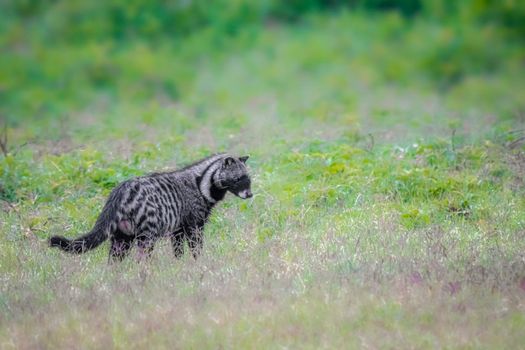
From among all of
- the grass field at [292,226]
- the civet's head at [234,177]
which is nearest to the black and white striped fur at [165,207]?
the civet's head at [234,177]

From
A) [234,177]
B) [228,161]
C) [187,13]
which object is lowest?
[187,13]

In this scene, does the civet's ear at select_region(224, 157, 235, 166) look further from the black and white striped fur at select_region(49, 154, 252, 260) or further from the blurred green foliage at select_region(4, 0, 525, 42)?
the blurred green foliage at select_region(4, 0, 525, 42)

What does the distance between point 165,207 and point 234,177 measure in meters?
1.25

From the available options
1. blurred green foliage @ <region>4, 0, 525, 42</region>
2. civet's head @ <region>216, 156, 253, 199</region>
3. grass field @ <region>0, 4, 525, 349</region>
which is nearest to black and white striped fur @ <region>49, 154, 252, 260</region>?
civet's head @ <region>216, 156, 253, 199</region>

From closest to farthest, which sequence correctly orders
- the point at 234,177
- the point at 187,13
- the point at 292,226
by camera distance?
the point at 292,226 → the point at 234,177 → the point at 187,13

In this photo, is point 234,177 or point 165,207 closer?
point 165,207

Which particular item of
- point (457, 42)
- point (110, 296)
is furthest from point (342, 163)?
point (457, 42)

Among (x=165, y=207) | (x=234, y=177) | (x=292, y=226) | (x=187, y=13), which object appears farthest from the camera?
(x=187, y=13)

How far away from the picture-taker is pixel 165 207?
10016mm

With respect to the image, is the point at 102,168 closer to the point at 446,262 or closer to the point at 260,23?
the point at 446,262

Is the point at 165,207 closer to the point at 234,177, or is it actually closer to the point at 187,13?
the point at 234,177

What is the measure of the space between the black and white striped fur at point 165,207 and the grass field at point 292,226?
238 millimetres

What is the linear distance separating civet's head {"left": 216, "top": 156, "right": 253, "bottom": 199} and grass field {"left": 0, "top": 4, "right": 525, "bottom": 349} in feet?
1.28

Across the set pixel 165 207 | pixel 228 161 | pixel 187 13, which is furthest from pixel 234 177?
pixel 187 13
